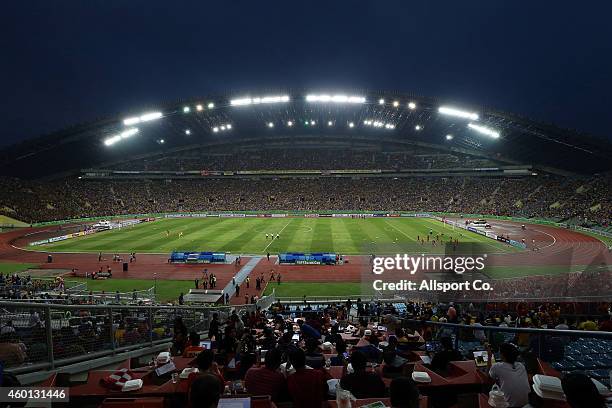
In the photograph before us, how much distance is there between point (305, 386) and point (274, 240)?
45.4 meters

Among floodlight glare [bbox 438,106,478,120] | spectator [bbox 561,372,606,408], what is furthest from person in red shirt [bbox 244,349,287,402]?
floodlight glare [bbox 438,106,478,120]

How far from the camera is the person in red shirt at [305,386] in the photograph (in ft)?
15.3

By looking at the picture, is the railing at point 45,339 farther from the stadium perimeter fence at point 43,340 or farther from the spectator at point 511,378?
the spectator at point 511,378

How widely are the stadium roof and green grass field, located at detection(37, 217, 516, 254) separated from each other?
23.2 meters

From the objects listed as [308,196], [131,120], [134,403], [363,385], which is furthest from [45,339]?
[308,196]

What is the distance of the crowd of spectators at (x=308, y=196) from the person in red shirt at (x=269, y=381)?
73320 mm

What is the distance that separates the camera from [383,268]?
19.2 meters

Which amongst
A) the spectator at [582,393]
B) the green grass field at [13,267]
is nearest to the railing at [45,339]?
the spectator at [582,393]

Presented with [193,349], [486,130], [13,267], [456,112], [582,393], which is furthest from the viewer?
[486,130]

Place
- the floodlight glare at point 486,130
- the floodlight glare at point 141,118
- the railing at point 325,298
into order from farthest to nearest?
the floodlight glare at point 486,130 < the floodlight glare at point 141,118 < the railing at point 325,298

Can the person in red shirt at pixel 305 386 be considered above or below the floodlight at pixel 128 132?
below

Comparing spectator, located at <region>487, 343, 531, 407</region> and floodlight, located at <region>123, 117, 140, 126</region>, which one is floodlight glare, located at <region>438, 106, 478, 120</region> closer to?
floodlight, located at <region>123, 117, 140, 126</region>

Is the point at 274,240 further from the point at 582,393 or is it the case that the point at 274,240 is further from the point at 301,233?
the point at 582,393

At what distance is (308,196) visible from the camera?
3787 inches
